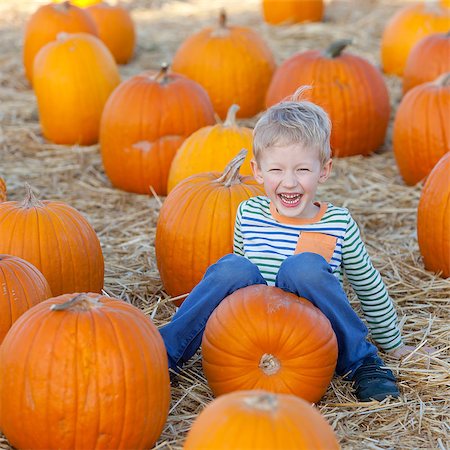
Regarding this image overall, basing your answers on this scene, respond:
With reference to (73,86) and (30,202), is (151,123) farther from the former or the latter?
(30,202)

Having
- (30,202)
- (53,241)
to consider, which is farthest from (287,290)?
(30,202)

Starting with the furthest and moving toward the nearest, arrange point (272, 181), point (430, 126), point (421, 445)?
point (430, 126) → point (272, 181) → point (421, 445)

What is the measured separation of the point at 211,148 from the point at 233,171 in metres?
0.82

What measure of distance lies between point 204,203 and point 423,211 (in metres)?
1.22

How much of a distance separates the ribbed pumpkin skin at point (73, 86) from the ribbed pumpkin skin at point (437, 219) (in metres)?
3.05

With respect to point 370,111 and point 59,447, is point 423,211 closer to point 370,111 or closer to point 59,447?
point 370,111

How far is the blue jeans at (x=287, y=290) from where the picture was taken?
354cm

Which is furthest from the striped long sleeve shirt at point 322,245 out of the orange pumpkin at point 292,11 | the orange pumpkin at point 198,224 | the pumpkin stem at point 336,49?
the orange pumpkin at point 292,11

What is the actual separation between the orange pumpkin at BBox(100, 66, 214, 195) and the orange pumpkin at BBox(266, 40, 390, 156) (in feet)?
3.14

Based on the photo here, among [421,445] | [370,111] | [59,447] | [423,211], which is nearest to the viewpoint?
[59,447]

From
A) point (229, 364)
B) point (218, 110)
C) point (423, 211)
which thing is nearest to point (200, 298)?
point (229, 364)

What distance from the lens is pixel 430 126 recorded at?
5949 mm

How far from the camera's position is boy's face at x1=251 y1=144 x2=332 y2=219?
3635mm

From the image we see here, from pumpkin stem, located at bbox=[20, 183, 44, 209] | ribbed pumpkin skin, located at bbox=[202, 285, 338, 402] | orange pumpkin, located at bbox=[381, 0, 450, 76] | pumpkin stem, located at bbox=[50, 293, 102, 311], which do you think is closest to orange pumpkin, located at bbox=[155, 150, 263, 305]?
pumpkin stem, located at bbox=[20, 183, 44, 209]
